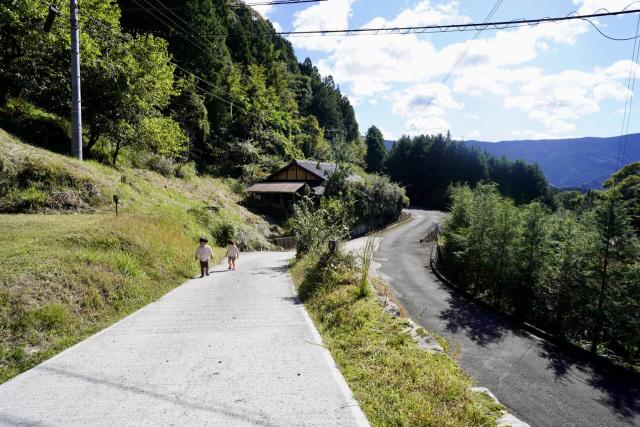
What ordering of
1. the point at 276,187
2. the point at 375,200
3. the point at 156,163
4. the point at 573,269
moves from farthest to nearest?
the point at 375,200
the point at 276,187
the point at 156,163
the point at 573,269

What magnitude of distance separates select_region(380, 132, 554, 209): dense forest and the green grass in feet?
A: 180

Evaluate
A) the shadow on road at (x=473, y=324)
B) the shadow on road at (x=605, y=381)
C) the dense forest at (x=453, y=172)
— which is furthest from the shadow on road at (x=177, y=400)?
the dense forest at (x=453, y=172)

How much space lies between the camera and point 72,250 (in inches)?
278

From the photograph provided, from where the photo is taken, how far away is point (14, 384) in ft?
12.2

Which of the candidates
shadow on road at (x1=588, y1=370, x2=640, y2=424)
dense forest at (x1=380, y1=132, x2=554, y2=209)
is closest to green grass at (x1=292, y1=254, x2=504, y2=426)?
shadow on road at (x1=588, y1=370, x2=640, y2=424)

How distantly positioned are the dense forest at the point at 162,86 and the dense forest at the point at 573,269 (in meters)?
12.8

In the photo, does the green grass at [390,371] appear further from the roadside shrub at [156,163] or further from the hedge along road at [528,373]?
the roadside shrub at [156,163]

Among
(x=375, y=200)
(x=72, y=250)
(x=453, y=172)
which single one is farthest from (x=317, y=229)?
(x=453, y=172)

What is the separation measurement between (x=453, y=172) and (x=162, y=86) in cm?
5221

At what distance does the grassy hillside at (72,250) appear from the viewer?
4941mm

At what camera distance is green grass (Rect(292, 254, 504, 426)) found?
3.19 metres

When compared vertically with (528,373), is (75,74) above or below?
above

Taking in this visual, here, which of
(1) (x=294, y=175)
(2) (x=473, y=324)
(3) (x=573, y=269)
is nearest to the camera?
(3) (x=573, y=269)

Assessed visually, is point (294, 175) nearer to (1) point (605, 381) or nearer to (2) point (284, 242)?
(2) point (284, 242)
